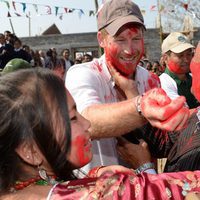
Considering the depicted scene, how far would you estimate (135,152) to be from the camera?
2.00 meters

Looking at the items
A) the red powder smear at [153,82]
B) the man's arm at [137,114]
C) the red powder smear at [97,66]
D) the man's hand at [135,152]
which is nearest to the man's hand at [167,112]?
the man's arm at [137,114]

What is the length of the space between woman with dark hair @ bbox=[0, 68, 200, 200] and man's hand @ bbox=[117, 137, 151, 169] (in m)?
0.63

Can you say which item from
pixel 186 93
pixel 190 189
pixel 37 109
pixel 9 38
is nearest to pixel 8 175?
pixel 37 109

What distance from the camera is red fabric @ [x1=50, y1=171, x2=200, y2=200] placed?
115 cm

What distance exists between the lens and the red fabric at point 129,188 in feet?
3.77

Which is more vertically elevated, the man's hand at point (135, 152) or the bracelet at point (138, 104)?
the bracelet at point (138, 104)

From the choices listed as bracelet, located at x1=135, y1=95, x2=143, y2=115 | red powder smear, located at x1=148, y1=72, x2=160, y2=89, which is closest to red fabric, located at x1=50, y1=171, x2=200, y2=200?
bracelet, located at x1=135, y1=95, x2=143, y2=115

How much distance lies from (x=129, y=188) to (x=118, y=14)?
1275 millimetres

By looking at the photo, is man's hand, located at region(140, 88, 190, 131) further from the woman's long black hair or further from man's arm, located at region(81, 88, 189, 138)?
the woman's long black hair

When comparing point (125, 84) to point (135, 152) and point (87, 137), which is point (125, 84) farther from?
point (87, 137)

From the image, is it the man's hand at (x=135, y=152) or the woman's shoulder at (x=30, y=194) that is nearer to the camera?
the woman's shoulder at (x=30, y=194)

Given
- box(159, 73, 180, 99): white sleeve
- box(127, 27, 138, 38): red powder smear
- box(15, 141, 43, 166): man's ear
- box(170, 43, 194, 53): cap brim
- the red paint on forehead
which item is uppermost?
box(127, 27, 138, 38): red powder smear

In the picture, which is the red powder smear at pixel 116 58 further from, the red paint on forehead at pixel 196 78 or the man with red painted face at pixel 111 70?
the red paint on forehead at pixel 196 78

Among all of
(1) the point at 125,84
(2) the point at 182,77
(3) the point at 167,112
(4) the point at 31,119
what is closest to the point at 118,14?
(1) the point at 125,84
